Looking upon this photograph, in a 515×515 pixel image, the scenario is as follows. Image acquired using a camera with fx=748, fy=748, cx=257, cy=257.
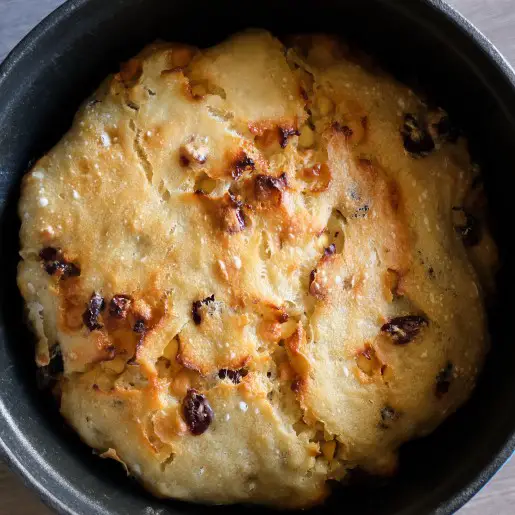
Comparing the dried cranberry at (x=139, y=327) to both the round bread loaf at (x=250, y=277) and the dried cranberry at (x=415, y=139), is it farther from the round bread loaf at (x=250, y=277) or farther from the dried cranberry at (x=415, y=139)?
the dried cranberry at (x=415, y=139)

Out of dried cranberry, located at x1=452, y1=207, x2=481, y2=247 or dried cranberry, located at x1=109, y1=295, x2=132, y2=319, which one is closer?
dried cranberry, located at x1=109, y1=295, x2=132, y2=319

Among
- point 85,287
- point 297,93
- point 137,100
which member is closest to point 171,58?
point 137,100

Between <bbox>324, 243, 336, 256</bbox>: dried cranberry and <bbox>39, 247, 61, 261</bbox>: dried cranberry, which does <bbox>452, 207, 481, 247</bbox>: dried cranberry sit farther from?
<bbox>39, 247, 61, 261</bbox>: dried cranberry

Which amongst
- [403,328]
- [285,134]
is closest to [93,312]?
[285,134]

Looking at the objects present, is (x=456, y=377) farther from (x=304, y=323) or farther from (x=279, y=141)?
(x=279, y=141)

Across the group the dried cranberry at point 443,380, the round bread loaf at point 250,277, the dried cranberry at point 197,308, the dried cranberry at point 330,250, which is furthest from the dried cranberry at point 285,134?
the dried cranberry at point 443,380

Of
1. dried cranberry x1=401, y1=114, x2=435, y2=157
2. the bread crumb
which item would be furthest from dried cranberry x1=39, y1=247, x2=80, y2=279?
dried cranberry x1=401, y1=114, x2=435, y2=157

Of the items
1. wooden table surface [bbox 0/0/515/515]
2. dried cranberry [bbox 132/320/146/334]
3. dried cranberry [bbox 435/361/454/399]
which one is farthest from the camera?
wooden table surface [bbox 0/0/515/515]
